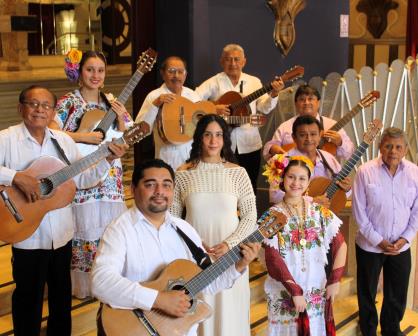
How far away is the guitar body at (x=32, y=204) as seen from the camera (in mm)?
3334

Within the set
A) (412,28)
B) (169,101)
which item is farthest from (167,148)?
(412,28)

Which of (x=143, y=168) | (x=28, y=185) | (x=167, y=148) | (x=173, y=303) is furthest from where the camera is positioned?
(x=167, y=148)

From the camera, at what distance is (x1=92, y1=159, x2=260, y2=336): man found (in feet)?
8.84

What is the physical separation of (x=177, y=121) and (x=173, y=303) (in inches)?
87.3

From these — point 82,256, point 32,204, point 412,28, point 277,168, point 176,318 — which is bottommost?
point 82,256

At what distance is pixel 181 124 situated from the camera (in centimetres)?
481

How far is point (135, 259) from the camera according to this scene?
9.23 feet

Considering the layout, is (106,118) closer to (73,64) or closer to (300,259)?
(73,64)

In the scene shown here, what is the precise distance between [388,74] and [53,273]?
13.4ft

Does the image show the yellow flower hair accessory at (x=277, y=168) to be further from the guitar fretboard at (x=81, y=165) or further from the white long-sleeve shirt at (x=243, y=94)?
the white long-sleeve shirt at (x=243, y=94)

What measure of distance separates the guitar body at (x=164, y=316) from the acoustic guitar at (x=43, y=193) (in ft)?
2.61

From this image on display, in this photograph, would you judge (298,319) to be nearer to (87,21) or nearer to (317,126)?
(317,126)

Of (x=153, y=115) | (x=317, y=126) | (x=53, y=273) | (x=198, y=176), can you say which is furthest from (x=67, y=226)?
(x=317, y=126)

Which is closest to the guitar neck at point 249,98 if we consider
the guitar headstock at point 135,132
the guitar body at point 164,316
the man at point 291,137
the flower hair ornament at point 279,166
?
the man at point 291,137
